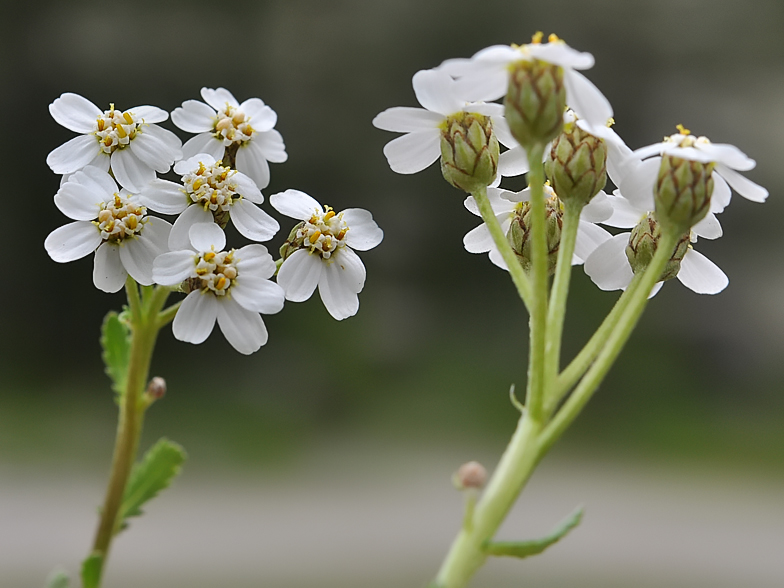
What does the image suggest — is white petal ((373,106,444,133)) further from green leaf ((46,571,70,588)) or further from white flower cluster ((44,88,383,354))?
green leaf ((46,571,70,588))

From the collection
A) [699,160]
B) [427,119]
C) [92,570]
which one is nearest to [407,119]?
[427,119]

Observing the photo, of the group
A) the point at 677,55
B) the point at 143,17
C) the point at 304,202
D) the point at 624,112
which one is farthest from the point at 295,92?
the point at 304,202

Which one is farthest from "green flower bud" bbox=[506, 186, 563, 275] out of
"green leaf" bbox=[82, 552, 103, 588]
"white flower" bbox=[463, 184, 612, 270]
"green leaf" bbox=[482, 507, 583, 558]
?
"green leaf" bbox=[82, 552, 103, 588]

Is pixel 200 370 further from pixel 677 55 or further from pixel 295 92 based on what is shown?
pixel 677 55

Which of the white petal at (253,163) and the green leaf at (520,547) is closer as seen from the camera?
the green leaf at (520,547)

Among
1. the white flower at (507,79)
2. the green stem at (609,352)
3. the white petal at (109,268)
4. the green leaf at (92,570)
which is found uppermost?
the white flower at (507,79)

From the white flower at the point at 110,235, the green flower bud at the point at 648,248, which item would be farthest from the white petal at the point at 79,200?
the green flower bud at the point at 648,248

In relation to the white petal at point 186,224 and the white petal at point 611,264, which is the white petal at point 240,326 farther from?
the white petal at point 611,264

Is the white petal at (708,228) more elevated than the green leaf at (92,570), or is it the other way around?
the white petal at (708,228)
